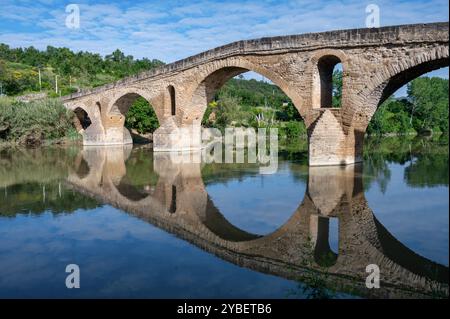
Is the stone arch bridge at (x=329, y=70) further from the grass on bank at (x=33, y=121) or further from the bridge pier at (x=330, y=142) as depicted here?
the grass on bank at (x=33, y=121)

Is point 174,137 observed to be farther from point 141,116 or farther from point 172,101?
point 141,116

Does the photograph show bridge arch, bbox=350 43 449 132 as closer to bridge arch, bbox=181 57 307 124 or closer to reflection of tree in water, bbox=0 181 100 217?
bridge arch, bbox=181 57 307 124

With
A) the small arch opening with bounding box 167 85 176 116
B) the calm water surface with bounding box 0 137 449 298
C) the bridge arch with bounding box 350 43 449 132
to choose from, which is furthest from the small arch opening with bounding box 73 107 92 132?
the bridge arch with bounding box 350 43 449 132

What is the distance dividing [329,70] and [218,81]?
655cm

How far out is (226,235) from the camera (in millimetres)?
7055

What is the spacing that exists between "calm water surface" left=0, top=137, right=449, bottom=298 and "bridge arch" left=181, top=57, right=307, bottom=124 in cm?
377

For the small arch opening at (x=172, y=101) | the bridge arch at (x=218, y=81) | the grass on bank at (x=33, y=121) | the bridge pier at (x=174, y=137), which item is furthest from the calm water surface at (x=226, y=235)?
the grass on bank at (x=33, y=121)

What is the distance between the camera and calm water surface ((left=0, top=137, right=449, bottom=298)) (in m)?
4.98

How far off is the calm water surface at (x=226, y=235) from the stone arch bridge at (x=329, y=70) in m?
1.63

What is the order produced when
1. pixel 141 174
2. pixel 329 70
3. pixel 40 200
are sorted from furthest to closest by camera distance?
1. pixel 329 70
2. pixel 141 174
3. pixel 40 200

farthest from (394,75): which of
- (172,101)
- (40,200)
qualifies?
(172,101)

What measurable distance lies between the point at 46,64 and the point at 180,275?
213 ft
